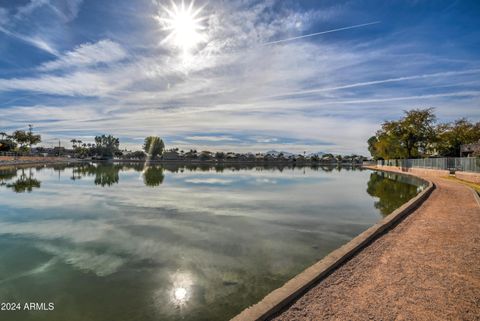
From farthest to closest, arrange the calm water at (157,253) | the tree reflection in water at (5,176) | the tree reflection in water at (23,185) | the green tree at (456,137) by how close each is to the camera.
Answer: the green tree at (456,137) < the tree reflection in water at (5,176) < the tree reflection in water at (23,185) < the calm water at (157,253)

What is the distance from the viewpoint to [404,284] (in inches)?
156

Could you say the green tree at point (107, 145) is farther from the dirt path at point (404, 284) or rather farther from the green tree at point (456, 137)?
the dirt path at point (404, 284)

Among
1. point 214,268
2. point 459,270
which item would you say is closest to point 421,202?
point 459,270

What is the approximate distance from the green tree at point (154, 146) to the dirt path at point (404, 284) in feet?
355

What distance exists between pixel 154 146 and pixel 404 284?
111 m

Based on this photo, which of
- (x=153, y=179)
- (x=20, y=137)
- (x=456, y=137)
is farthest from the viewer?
(x=20, y=137)

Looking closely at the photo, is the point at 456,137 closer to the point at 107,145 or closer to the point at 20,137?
the point at 20,137

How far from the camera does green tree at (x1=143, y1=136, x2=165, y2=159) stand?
357 ft

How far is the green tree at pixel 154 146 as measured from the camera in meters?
109

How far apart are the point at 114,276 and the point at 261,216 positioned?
19.2ft

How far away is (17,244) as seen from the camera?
6.78 m

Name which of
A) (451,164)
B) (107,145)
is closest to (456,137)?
(451,164)

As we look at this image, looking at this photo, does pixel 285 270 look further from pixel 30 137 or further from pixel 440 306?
pixel 30 137

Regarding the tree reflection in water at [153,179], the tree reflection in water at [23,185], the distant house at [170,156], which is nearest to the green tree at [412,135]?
the tree reflection in water at [153,179]
